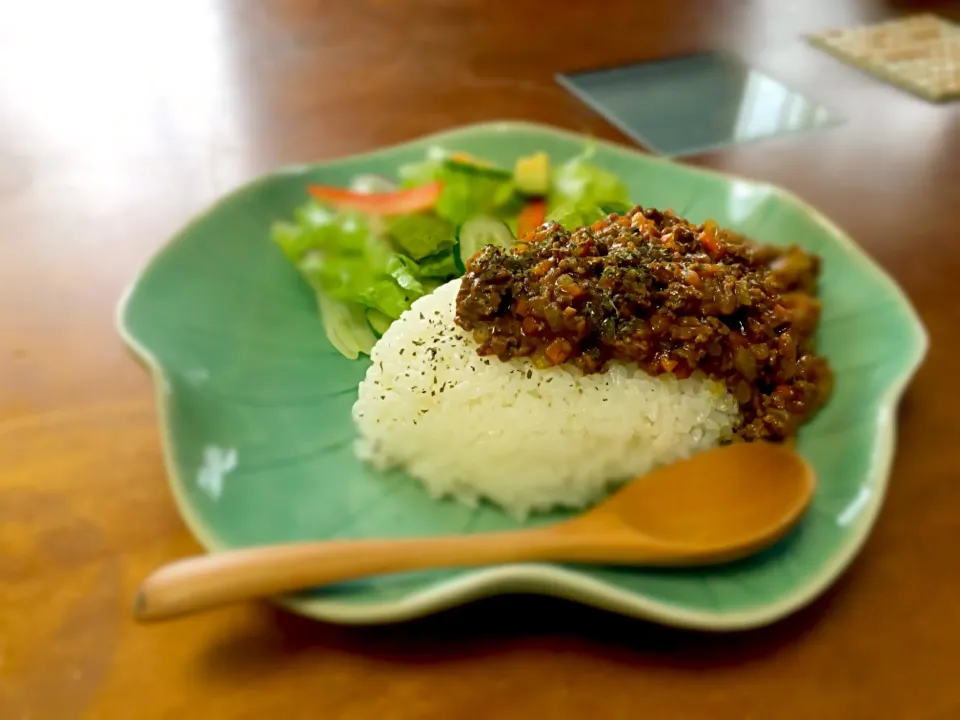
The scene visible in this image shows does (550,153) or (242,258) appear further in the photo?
(550,153)

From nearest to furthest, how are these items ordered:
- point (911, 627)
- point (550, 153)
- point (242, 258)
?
1. point (911, 627)
2. point (242, 258)
3. point (550, 153)

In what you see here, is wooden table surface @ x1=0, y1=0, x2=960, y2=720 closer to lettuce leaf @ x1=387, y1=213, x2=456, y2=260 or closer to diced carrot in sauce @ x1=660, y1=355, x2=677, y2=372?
diced carrot in sauce @ x1=660, y1=355, x2=677, y2=372

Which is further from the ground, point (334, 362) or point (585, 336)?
point (585, 336)

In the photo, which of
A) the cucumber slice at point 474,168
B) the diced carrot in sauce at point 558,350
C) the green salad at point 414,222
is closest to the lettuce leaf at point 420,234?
the green salad at point 414,222

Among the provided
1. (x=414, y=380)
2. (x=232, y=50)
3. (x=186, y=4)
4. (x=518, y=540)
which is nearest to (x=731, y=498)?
(x=518, y=540)

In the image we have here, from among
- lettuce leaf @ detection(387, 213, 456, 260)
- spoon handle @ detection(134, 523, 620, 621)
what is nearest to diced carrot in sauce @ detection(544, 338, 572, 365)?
spoon handle @ detection(134, 523, 620, 621)

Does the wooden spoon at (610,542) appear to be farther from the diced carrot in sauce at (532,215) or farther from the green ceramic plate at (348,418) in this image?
the diced carrot in sauce at (532,215)

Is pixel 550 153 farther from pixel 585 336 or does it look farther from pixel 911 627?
pixel 911 627
